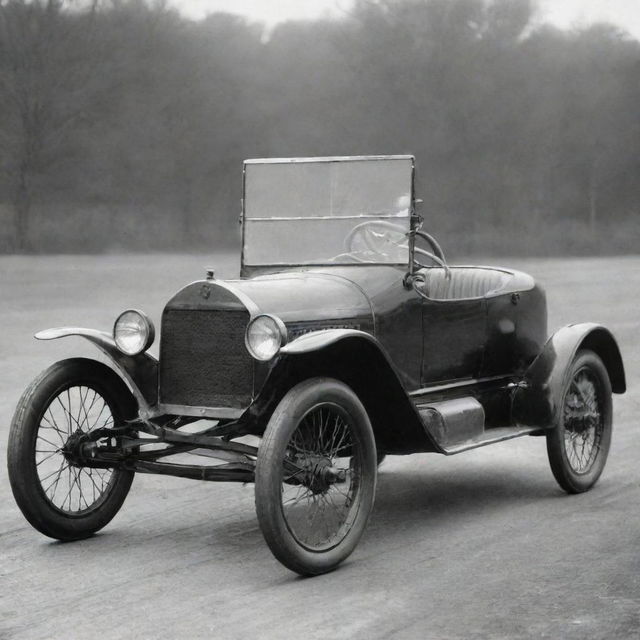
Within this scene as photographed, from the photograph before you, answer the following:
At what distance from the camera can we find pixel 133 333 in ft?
17.9

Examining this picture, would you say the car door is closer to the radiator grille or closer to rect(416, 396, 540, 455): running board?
rect(416, 396, 540, 455): running board

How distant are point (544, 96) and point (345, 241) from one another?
99.2ft

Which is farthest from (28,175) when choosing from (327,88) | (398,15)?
(398,15)

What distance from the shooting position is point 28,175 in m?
27.3

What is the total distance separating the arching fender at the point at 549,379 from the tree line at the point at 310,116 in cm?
2248

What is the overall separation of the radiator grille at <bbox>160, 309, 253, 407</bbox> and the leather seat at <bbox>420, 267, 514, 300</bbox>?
6.18ft

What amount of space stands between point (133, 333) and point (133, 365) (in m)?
0.16

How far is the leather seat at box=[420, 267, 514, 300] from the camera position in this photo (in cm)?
684

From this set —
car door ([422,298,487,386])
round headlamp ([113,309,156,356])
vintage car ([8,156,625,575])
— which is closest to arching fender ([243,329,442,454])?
vintage car ([8,156,625,575])

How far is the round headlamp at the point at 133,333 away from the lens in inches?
214

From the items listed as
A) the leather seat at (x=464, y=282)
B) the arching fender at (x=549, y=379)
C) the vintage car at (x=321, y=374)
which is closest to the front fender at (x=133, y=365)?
the vintage car at (x=321, y=374)

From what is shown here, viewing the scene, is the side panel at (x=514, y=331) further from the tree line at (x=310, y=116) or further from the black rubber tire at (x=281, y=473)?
the tree line at (x=310, y=116)

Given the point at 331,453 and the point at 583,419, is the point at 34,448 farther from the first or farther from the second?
the point at 583,419

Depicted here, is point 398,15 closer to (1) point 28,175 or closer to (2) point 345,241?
Result: (1) point 28,175
